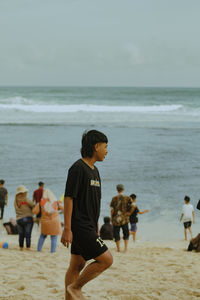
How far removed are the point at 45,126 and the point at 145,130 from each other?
7413mm

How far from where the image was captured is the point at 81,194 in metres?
3.34

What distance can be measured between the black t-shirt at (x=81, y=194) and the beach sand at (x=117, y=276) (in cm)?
151

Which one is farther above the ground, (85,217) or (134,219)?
(85,217)

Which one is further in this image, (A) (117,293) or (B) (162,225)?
(B) (162,225)

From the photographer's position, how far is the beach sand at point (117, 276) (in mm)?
4631

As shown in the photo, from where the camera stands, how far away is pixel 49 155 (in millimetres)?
18516

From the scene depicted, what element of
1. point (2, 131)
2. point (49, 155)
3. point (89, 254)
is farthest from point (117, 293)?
point (2, 131)

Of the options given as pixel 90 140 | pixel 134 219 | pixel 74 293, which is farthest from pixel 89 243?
pixel 134 219

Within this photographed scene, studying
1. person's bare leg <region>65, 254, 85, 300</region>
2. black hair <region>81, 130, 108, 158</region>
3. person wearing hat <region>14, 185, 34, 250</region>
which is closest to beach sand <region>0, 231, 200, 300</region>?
person wearing hat <region>14, 185, 34, 250</region>

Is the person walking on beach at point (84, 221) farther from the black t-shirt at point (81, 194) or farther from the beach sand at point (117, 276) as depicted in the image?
the beach sand at point (117, 276)

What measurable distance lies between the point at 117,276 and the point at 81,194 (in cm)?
272

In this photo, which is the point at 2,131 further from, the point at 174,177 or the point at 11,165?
the point at 174,177

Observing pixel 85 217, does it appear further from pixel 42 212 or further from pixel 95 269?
pixel 42 212

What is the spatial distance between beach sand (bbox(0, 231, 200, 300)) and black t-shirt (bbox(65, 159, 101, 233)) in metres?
1.51
